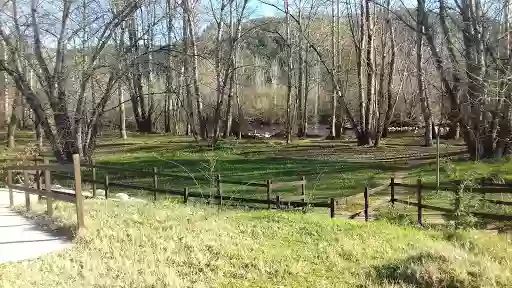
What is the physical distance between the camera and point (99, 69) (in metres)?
22.5

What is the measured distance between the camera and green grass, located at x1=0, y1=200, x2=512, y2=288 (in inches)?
263

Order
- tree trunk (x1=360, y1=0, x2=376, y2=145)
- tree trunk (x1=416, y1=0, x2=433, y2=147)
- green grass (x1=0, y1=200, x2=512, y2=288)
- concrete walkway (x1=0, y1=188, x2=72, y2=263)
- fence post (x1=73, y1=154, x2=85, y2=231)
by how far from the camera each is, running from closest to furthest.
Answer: green grass (x1=0, y1=200, x2=512, y2=288), concrete walkway (x1=0, y1=188, x2=72, y2=263), fence post (x1=73, y1=154, x2=85, y2=231), tree trunk (x1=416, y1=0, x2=433, y2=147), tree trunk (x1=360, y1=0, x2=376, y2=145)

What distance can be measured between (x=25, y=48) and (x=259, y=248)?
1762cm

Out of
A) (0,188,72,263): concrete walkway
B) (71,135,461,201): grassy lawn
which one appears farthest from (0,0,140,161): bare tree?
(0,188,72,263): concrete walkway

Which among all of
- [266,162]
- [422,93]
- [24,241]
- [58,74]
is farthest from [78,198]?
[422,93]

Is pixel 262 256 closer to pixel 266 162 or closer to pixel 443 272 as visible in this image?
pixel 443 272

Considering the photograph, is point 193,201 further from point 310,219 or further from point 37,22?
point 37,22

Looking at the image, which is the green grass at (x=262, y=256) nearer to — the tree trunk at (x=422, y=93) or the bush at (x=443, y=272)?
the bush at (x=443, y=272)

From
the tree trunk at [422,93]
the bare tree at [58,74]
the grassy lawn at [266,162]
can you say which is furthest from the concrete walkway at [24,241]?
the tree trunk at [422,93]

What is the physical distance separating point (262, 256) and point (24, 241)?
12.5 ft

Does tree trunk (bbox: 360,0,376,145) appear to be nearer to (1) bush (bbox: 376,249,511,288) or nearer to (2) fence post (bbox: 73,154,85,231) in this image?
(2) fence post (bbox: 73,154,85,231)

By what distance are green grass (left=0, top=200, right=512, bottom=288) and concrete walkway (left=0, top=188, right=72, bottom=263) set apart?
0.37 meters

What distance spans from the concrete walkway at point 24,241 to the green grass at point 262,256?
1.21 feet

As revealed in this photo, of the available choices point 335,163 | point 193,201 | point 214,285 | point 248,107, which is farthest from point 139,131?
point 214,285
